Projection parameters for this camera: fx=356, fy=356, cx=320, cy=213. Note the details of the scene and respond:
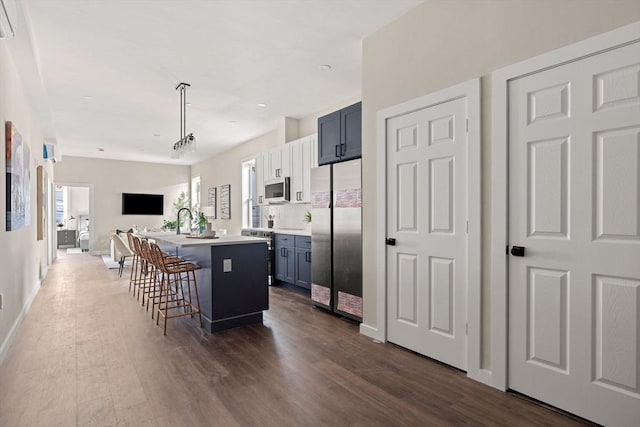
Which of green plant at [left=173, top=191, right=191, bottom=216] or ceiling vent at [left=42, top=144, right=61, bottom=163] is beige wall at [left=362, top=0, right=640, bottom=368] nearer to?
ceiling vent at [left=42, top=144, right=61, bottom=163]

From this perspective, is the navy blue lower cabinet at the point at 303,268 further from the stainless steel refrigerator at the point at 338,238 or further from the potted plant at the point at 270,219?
the potted plant at the point at 270,219

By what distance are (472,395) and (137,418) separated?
6.48 ft

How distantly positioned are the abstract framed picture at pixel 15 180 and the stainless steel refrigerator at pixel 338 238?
2876 mm

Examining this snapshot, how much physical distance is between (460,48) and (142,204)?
10.7 m

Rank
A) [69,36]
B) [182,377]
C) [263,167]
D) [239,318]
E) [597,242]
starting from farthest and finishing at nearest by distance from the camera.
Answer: [263,167] < [239,318] < [69,36] < [182,377] < [597,242]

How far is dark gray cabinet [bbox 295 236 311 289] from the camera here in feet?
16.2

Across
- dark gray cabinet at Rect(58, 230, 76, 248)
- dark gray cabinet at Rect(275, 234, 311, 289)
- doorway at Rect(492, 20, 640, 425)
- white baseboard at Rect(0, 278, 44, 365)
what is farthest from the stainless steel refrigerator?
dark gray cabinet at Rect(58, 230, 76, 248)

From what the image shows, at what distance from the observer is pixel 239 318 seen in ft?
11.7

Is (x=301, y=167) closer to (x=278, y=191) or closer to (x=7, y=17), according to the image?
(x=278, y=191)

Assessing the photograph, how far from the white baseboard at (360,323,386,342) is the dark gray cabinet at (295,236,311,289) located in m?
1.65

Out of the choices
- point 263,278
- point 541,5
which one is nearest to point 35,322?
point 263,278

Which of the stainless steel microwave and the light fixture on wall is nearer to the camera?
the light fixture on wall

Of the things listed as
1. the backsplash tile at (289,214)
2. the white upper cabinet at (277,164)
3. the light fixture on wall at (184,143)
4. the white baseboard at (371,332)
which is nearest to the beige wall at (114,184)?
the backsplash tile at (289,214)

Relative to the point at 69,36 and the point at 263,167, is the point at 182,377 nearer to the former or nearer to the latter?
the point at 69,36
